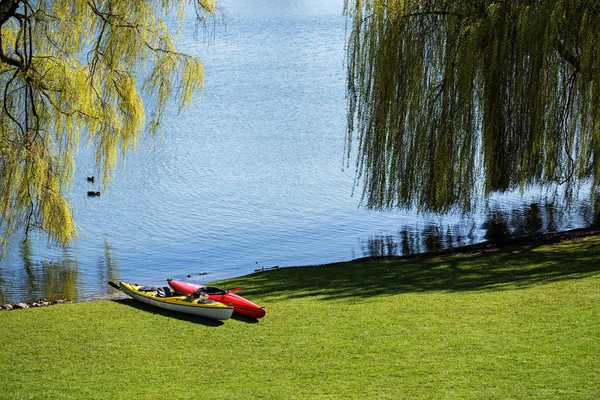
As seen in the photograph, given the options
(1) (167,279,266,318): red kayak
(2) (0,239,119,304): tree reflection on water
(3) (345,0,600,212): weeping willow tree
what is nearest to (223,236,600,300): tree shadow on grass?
(3) (345,0,600,212): weeping willow tree

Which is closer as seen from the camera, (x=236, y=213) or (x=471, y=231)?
(x=471, y=231)

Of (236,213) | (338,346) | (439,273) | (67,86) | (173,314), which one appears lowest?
(236,213)

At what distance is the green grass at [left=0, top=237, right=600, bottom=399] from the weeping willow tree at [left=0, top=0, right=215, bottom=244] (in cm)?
151

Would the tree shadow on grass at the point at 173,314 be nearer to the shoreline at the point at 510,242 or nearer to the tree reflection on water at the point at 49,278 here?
the tree reflection on water at the point at 49,278

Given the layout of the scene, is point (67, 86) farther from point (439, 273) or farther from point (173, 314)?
point (439, 273)

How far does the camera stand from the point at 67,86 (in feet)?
33.9

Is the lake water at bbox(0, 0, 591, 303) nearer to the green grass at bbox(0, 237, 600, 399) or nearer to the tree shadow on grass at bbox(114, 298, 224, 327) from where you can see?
the tree shadow on grass at bbox(114, 298, 224, 327)

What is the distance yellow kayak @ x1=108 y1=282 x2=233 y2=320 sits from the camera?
29.6 feet

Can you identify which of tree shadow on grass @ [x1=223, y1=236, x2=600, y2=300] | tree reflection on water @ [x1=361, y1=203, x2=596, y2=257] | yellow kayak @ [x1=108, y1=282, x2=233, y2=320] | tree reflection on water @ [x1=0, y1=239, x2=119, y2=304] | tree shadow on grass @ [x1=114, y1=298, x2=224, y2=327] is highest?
yellow kayak @ [x1=108, y1=282, x2=233, y2=320]

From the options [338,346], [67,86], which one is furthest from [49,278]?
[338,346]

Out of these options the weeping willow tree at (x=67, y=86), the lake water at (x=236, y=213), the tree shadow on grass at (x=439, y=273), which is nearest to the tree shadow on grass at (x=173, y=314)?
the weeping willow tree at (x=67, y=86)

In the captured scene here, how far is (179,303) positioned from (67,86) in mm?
3212

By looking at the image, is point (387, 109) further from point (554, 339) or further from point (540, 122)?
point (554, 339)

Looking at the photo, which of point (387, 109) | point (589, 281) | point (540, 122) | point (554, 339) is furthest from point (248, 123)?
point (554, 339)
